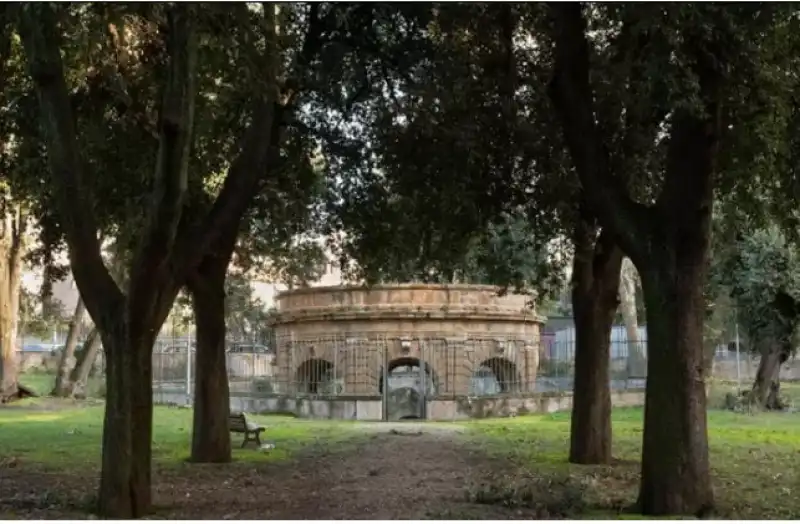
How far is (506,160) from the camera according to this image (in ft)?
44.2

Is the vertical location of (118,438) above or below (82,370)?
above

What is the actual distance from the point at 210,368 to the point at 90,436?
223 inches

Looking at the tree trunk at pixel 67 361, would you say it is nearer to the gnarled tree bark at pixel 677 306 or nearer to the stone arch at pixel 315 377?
the stone arch at pixel 315 377

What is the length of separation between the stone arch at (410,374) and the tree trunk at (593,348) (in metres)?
14.4

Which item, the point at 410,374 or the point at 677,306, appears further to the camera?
the point at 410,374

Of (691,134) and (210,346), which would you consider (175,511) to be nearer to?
(210,346)

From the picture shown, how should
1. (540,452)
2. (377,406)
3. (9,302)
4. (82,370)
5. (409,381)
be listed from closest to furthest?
1. (540,452)
2. (377,406)
3. (9,302)
4. (409,381)
5. (82,370)

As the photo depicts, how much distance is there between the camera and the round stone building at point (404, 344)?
3053cm

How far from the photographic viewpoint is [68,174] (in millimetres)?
9164

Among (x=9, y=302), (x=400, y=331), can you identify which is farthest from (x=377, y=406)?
(x=9, y=302)

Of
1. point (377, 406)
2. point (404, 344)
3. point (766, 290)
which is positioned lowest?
point (377, 406)

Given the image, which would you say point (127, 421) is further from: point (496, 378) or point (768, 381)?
point (768, 381)

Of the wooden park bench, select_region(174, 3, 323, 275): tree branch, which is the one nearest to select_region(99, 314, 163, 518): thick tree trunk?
select_region(174, 3, 323, 275): tree branch

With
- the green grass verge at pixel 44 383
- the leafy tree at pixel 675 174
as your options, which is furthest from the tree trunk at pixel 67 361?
the leafy tree at pixel 675 174
